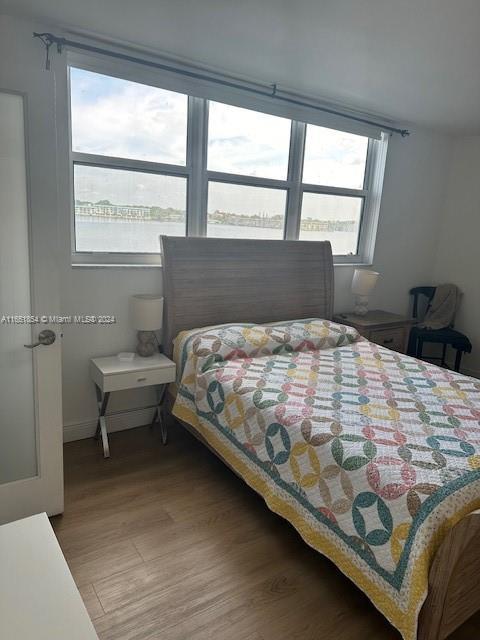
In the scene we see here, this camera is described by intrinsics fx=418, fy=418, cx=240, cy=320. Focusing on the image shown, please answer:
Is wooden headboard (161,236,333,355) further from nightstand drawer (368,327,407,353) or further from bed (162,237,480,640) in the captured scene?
nightstand drawer (368,327,407,353)

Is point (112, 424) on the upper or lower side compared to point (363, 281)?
lower

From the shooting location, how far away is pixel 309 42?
2.24 m

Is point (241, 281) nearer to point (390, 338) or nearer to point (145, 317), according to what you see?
point (145, 317)

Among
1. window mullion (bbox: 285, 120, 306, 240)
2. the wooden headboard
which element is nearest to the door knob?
the wooden headboard

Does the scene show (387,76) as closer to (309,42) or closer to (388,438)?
(309,42)

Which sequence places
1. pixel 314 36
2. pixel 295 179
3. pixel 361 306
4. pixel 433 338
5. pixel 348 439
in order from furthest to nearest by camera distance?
pixel 433 338, pixel 361 306, pixel 295 179, pixel 314 36, pixel 348 439

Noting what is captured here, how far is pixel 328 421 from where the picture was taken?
183 centimetres

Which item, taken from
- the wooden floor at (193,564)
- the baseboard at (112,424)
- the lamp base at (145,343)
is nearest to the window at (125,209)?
the lamp base at (145,343)

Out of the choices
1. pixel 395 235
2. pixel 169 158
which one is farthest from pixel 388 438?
pixel 395 235

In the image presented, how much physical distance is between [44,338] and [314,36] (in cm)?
202

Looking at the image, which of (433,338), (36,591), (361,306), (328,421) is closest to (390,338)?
(361,306)

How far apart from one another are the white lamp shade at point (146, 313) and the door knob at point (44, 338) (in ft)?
2.53

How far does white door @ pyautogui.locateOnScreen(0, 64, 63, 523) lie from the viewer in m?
1.72

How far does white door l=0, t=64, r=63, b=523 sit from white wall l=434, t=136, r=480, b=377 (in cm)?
395
